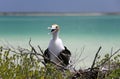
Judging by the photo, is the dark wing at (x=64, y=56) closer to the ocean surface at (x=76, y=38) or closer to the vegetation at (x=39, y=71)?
the ocean surface at (x=76, y=38)

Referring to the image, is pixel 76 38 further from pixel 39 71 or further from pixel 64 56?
pixel 39 71

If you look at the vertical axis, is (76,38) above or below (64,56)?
above

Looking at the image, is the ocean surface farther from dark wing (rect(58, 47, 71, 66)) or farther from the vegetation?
the vegetation

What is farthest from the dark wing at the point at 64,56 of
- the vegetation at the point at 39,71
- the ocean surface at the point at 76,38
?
the vegetation at the point at 39,71

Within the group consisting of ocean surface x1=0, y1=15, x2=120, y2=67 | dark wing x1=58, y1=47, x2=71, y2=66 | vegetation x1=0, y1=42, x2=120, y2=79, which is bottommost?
vegetation x1=0, y1=42, x2=120, y2=79

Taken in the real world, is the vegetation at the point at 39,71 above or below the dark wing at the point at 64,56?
below

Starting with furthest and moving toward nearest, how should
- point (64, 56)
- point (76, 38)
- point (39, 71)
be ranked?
point (76, 38) < point (64, 56) < point (39, 71)

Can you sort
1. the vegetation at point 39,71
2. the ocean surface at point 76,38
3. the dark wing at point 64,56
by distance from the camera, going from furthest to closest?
1. the ocean surface at point 76,38
2. the dark wing at point 64,56
3. the vegetation at point 39,71

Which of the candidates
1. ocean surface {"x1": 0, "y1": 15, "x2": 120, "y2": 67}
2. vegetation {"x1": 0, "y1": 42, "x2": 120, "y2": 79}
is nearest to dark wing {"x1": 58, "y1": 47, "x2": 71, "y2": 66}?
ocean surface {"x1": 0, "y1": 15, "x2": 120, "y2": 67}

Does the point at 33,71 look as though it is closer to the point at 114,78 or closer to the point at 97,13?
the point at 114,78

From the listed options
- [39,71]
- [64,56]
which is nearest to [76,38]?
[64,56]

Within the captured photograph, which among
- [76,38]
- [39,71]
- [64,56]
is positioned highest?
[76,38]

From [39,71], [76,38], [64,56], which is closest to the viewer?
[39,71]

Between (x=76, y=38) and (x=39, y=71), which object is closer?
(x=39, y=71)
